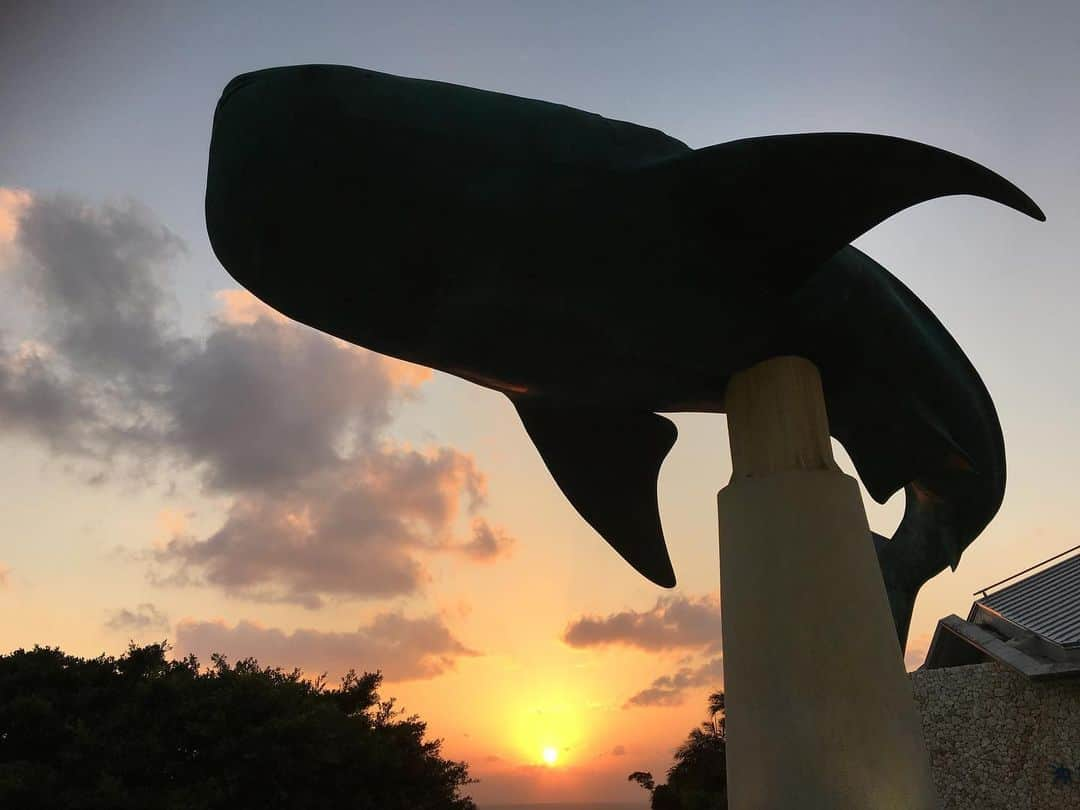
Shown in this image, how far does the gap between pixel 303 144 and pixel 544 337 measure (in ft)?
5.96

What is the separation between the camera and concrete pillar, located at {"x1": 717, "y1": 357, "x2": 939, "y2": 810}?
13.6ft

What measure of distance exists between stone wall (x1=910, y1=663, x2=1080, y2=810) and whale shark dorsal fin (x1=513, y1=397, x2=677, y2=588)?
12424 millimetres

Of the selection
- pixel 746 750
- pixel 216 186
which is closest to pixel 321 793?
pixel 746 750

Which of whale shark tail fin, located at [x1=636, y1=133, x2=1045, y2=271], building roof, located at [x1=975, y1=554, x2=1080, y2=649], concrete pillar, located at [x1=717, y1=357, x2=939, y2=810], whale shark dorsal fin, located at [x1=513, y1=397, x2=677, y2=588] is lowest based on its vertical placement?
concrete pillar, located at [x1=717, y1=357, x2=939, y2=810]

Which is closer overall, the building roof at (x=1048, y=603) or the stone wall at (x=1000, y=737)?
the stone wall at (x=1000, y=737)

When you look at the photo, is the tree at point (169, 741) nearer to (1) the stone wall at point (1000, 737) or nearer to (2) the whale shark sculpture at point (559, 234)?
(1) the stone wall at point (1000, 737)

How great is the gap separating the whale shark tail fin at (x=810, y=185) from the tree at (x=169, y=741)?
54.0ft

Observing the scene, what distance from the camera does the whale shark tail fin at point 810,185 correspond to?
4.30 metres

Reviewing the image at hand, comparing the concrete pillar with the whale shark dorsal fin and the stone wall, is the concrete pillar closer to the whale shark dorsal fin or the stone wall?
the whale shark dorsal fin

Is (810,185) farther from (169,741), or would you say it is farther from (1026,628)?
(169,741)

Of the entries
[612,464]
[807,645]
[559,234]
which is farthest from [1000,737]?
[559,234]

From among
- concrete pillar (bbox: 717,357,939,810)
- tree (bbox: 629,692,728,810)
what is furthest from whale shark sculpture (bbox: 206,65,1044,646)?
tree (bbox: 629,692,728,810)

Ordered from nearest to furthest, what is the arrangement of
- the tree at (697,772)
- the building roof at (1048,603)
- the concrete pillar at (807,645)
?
the concrete pillar at (807,645) → the building roof at (1048,603) → the tree at (697,772)

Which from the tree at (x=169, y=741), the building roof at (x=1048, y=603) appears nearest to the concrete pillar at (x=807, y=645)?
the building roof at (x=1048, y=603)
